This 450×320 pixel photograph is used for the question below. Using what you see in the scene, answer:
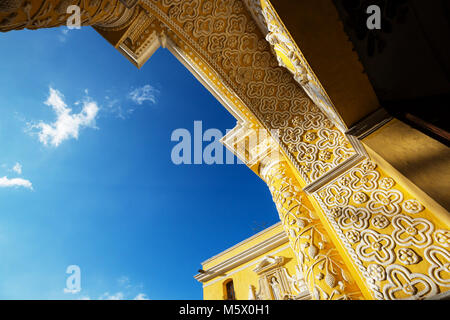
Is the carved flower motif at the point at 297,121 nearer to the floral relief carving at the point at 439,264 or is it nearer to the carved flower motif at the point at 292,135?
the carved flower motif at the point at 292,135

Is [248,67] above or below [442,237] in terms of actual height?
above

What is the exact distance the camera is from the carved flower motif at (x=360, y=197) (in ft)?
4.91

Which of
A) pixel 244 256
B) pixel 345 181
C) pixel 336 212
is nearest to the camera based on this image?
pixel 336 212

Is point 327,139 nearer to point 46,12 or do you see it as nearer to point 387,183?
point 387,183

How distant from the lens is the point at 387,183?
1458mm

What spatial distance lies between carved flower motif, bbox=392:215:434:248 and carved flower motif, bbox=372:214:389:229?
0.13ft

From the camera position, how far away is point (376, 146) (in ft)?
4.35

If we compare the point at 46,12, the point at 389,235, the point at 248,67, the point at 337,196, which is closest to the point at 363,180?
the point at 337,196

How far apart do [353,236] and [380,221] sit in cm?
20

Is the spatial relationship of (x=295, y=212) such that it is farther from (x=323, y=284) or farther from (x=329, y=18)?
(x=329, y=18)

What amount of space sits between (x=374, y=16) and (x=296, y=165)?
1218 mm

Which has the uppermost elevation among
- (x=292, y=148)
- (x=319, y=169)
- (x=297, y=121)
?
(x=297, y=121)

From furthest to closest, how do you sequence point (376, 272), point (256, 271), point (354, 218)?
point (256, 271), point (354, 218), point (376, 272)

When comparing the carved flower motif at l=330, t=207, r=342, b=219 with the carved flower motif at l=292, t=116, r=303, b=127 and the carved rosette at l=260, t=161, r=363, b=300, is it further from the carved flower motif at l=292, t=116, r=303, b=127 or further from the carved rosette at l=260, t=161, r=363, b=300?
the carved flower motif at l=292, t=116, r=303, b=127
